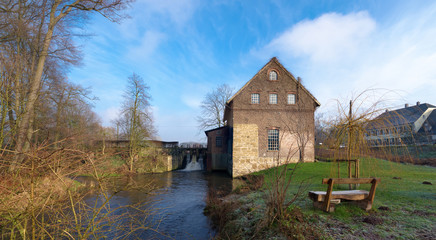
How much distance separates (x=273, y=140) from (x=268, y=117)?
2088mm

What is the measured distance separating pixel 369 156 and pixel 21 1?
53.9 ft

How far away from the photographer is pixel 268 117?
19.3 metres

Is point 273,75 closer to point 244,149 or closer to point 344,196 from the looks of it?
point 244,149

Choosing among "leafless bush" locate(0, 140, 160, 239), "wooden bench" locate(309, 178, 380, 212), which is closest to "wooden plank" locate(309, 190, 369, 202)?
"wooden bench" locate(309, 178, 380, 212)

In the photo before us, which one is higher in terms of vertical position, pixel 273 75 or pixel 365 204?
pixel 273 75

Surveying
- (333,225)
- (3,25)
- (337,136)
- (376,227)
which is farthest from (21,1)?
(376,227)

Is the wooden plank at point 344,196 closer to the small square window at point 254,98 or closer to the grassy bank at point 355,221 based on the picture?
the grassy bank at point 355,221

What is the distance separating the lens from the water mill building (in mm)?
18719

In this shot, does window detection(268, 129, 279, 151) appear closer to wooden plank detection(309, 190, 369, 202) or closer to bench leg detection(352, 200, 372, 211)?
bench leg detection(352, 200, 372, 211)

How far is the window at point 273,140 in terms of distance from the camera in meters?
19.2

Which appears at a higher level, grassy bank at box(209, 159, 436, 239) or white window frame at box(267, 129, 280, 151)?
white window frame at box(267, 129, 280, 151)

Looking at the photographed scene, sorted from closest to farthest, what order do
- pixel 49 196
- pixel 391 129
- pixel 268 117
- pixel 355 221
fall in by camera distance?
pixel 49 196 → pixel 355 221 → pixel 391 129 → pixel 268 117

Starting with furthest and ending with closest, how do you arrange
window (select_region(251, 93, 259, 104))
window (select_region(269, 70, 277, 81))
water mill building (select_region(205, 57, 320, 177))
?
window (select_region(269, 70, 277, 81))
window (select_region(251, 93, 259, 104))
water mill building (select_region(205, 57, 320, 177))

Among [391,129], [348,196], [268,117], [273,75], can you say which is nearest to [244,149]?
[268,117]
